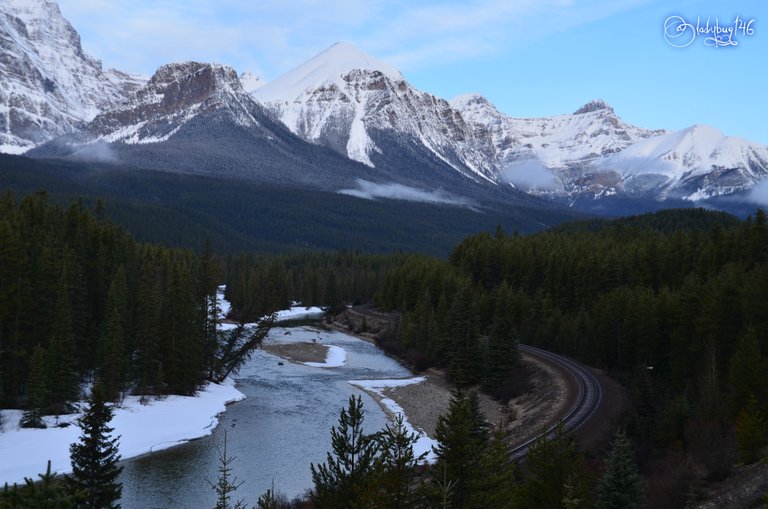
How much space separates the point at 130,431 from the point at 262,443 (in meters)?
8.85

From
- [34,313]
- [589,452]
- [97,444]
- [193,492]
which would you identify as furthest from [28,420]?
[589,452]

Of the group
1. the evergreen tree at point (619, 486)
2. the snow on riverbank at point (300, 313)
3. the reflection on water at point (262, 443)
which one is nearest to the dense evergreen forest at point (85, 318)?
the reflection on water at point (262, 443)

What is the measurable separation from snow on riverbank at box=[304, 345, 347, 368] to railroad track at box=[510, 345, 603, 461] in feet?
69.8

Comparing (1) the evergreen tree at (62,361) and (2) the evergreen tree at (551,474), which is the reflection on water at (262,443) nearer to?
(1) the evergreen tree at (62,361)

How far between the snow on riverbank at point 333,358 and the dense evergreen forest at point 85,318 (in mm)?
14147

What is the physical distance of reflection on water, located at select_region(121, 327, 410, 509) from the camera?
37.5 m

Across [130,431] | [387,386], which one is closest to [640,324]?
[387,386]

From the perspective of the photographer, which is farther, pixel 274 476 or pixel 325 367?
pixel 325 367

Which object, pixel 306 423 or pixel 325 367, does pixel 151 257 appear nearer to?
pixel 325 367

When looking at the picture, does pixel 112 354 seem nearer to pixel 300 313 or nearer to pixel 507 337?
pixel 507 337

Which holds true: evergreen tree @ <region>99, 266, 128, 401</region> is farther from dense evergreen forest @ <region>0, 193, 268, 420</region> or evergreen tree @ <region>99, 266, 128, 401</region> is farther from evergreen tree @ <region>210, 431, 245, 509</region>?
evergreen tree @ <region>210, 431, 245, 509</region>

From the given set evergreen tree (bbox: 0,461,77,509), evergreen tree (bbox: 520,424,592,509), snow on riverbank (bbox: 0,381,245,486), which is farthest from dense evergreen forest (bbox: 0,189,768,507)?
evergreen tree (bbox: 0,461,77,509)

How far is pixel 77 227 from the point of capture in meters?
67.1

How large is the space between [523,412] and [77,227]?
43.3 meters
